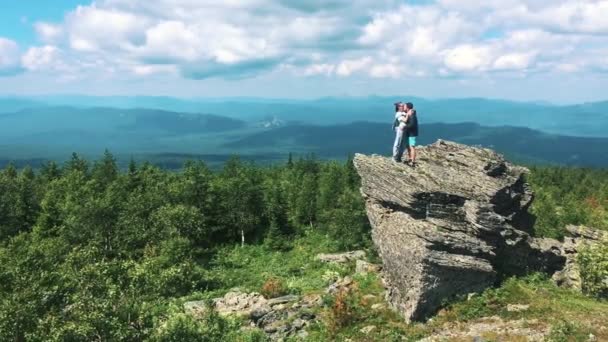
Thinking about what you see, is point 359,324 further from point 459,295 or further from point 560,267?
point 560,267

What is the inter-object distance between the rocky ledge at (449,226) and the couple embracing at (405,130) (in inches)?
34.9

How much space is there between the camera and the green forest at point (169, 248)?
67.6 ft

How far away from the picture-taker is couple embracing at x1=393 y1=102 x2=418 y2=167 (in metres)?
31.1

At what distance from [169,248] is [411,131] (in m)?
27.6

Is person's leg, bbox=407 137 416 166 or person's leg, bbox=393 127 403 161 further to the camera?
person's leg, bbox=407 137 416 166

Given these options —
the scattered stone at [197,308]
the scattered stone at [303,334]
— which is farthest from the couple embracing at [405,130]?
the scattered stone at [197,308]

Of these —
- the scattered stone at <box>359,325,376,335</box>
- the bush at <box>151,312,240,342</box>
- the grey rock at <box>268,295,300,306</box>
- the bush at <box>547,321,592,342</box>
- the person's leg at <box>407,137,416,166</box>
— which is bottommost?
the grey rock at <box>268,295,300,306</box>

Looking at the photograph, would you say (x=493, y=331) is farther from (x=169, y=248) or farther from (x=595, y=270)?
(x=169, y=248)

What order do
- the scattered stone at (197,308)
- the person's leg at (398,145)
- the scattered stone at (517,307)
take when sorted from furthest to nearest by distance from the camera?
the scattered stone at (197,308) → the person's leg at (398,145) → the scattered stone at (517,307)

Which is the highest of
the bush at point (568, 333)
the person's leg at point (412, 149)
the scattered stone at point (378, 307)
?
the person's leg at point (412, 149)

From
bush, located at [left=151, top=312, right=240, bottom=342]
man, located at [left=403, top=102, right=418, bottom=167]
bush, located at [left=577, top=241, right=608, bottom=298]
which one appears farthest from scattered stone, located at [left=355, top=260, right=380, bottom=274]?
bush, located at [left=151, top=312, right=240, bottom=342]

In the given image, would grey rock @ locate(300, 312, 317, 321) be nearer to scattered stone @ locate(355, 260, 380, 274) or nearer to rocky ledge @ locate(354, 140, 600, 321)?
rocky ledge @ locate(354, 140, 600, 321)

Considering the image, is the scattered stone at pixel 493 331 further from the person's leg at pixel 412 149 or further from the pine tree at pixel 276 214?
the pine tree at pixel 276 214

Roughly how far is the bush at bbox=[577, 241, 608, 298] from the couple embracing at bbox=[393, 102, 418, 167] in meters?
12.0
